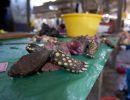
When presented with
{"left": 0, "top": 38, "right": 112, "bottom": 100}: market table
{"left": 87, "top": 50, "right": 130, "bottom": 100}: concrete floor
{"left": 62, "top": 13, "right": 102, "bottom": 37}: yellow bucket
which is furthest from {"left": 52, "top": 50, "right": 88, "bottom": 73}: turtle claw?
{"left": 87, "top": 50, "right": 130, "bottom": 100}: concrete floor

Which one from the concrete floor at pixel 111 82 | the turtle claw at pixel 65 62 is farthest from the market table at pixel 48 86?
the concrete floor at pixel 111 82

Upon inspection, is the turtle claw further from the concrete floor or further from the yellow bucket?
the concrete floor

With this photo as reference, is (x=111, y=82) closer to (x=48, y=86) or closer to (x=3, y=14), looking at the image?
(x=3, y=14)

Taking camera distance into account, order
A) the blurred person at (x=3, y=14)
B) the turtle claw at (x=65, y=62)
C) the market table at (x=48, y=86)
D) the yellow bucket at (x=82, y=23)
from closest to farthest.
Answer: the market table at (x=48, y=86), the turtle claw at (x=65, y=62), the yellow bucket at (x=82, y=23), the blurred person at (x=3, y=14)

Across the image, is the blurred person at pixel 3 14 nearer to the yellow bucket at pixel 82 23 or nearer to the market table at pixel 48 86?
the yellow bucket at pixel 82 23

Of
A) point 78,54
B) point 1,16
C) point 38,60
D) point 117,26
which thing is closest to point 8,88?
point 38,60

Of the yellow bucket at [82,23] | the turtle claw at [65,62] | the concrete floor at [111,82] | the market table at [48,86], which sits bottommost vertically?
the concrete floor at [111,82]

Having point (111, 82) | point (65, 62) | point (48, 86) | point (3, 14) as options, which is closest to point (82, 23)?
point (65, 62)

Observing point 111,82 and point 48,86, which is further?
point 111,82
